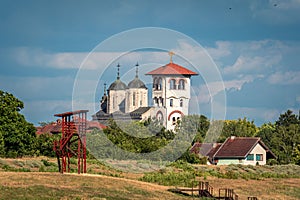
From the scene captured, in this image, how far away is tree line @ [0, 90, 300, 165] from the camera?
77.8m

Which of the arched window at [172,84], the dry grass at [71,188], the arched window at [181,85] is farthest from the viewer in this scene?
the arched window at [181,85]

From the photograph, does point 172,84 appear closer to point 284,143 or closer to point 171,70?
point 171,70

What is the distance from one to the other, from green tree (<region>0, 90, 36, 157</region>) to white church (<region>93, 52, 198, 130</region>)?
3497 cm

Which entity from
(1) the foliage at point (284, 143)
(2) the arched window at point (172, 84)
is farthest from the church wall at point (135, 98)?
(1) the foliage at point (284, 143)

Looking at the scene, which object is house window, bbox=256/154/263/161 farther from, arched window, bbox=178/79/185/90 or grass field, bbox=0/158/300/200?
arched window, bbox=178/79/185/90

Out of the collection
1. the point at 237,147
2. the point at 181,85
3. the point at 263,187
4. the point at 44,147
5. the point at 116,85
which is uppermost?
the point at 181,85

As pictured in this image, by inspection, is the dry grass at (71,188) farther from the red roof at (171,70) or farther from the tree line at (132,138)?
the red roof at (171,70)

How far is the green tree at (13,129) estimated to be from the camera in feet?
253

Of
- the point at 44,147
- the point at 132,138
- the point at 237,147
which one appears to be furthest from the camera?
the point at 237,147

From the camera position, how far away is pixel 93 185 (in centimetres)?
5056

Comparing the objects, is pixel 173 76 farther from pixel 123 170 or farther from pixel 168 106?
pixel 123 170

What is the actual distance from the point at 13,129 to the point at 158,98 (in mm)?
75651

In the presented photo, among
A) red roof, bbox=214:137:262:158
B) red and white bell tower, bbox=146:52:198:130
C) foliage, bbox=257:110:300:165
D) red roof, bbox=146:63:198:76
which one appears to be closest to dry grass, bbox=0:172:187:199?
red roof, bbox=214:137:262:158

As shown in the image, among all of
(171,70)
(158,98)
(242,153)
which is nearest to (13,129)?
(242,153)
